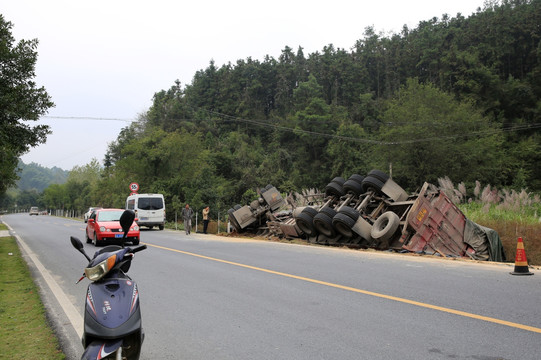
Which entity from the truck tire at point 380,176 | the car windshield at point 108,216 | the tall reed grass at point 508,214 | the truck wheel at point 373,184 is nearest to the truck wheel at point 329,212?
the truck wheel at point 373,184

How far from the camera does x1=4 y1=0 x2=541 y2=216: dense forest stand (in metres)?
43.2

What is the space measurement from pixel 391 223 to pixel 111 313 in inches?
493

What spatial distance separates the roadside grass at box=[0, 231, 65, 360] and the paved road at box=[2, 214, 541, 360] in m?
0.27

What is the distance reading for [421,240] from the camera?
14672 millimetres

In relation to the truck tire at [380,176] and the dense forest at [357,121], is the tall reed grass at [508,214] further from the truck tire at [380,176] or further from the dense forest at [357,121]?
the dense forest at [357,121]

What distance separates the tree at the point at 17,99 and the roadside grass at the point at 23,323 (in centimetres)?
531

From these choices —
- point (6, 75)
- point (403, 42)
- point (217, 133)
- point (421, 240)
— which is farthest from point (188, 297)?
point (403, 42)

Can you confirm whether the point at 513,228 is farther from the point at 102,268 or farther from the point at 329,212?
the point at 102,268

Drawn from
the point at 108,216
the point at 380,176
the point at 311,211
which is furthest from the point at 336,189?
the point at 108,216

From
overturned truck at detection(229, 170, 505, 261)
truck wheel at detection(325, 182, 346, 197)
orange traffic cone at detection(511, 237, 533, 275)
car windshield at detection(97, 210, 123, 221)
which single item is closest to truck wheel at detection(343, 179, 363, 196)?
overturned truck at detection(229, 170, 505, 261)

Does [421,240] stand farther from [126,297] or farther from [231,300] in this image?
[126,297]

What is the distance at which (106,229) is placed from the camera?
703 inches

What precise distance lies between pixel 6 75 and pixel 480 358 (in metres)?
17.0

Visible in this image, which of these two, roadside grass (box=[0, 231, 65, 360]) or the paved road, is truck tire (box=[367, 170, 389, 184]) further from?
roadside grass (box=[0, 231, 65, 360])
